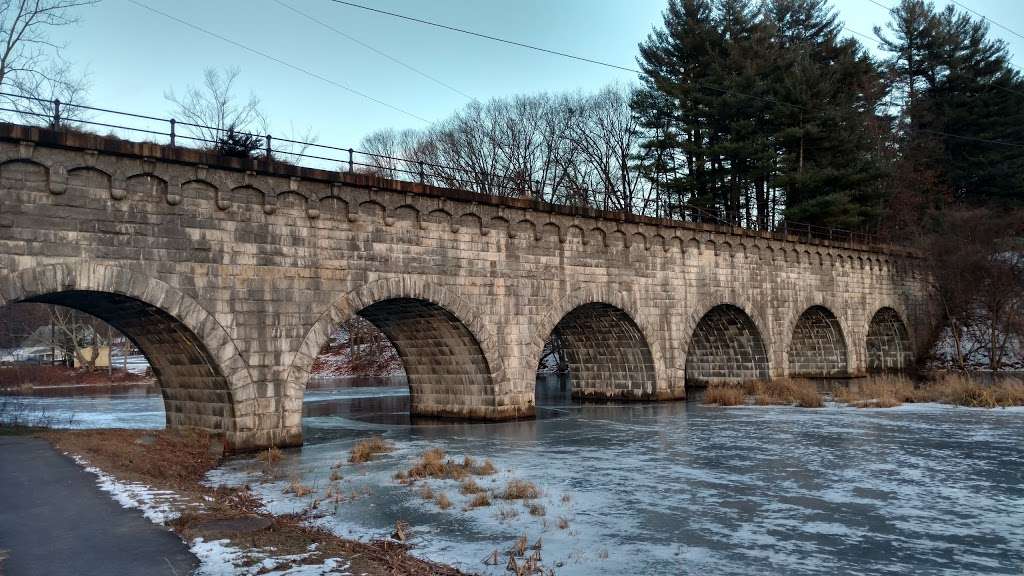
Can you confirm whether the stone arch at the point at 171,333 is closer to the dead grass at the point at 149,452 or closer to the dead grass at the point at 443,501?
the dead grass at the point at 149,452

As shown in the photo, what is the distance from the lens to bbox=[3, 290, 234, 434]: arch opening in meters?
14.5

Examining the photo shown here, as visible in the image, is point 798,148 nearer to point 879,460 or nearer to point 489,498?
point 879,460

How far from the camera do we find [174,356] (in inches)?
620

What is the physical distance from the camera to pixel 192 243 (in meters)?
14.6

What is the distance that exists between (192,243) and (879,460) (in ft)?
42.7

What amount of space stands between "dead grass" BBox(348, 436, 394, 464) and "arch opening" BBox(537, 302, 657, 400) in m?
9.12

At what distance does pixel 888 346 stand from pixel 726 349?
46.5ft

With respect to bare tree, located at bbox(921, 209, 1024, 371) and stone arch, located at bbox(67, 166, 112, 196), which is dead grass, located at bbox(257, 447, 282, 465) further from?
bare tree, located at bbox(921, 209, 1024, 371)

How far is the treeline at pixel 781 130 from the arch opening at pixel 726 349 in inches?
356

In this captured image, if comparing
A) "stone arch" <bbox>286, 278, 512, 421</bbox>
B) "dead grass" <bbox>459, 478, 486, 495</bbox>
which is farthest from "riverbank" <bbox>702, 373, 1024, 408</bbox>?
"dead grass" <bbox>459, 478, 486, 495</bbox>

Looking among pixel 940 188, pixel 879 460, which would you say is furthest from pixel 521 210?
pixel 940 188

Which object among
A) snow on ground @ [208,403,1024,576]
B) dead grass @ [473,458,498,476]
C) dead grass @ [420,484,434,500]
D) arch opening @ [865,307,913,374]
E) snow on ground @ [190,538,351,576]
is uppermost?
arch opening @ [865,307,913,374]

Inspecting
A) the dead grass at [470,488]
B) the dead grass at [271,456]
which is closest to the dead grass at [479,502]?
the dead grass at [470,488]

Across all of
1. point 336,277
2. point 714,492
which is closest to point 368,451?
point 336,277
